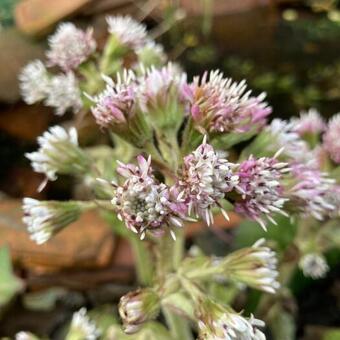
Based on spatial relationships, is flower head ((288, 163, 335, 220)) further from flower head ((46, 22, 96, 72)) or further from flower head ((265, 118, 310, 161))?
flower head ((46, 22, 96, 72))

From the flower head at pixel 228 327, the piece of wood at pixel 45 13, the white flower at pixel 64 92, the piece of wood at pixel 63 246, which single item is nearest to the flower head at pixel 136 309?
the flower head at pixel 228 327

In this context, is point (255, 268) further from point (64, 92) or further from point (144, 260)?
point (64, 92)

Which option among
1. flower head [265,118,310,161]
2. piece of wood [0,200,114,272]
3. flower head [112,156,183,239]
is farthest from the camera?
piece of wood [0,200,114,272]

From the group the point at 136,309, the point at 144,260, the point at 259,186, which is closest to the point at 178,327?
the point at 144,260

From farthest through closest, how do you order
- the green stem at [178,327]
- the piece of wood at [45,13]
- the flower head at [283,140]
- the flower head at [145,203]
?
the piece of wood at [45,13] → the green stem at [178,327] → the flower head at [283,140] → the flower head at [145,203]

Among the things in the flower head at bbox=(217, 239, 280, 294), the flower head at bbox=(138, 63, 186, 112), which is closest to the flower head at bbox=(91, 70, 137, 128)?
the flower head at bbox=(138, 63, 186, 112)

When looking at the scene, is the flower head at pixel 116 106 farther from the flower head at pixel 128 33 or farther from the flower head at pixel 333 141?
the flower head at pixel 333 141

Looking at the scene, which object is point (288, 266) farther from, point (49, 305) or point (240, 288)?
point (49, 305)
